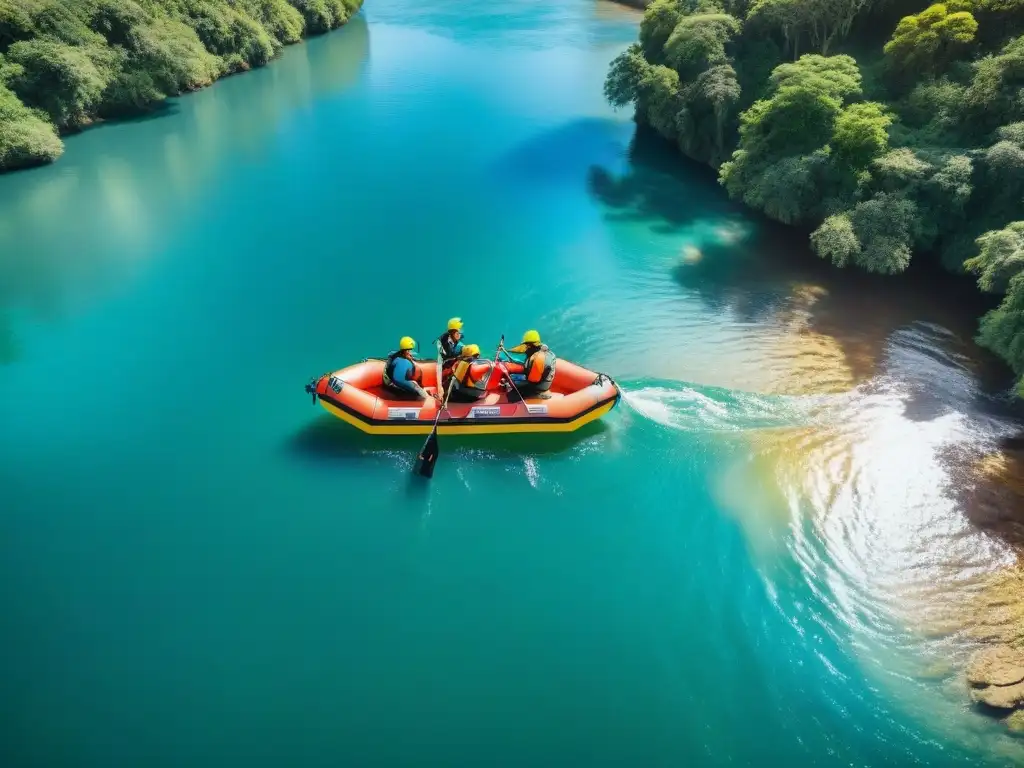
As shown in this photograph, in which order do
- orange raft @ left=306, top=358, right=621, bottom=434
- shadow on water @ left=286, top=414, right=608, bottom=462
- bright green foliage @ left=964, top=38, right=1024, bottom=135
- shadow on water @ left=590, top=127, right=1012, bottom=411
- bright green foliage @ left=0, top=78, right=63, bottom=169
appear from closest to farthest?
orange raft @ left=306, top=358, right=621, bottom=434 → shadow on water @ left=286, top=414, right=608, bottom=462 → shadow on water @ left=590, top=127, right=1012, bottom=411 → bright green foliage @ left=964, top=38, right=1024, bottom=135 → bright green foliage @ left=0, top=78, right=63, bottom=169

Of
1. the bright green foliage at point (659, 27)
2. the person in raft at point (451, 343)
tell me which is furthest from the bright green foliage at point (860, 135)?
the person in raft at point (451, 343)

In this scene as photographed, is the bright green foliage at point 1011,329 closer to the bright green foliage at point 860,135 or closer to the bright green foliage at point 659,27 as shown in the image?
the bright green foliage at point 860,135

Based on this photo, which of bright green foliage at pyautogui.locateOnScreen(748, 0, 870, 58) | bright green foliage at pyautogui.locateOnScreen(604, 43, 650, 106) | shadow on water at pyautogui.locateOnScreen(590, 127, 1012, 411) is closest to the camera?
shadow on water at pyautogui.locateOnScreen(590, 127, 1012, 411)

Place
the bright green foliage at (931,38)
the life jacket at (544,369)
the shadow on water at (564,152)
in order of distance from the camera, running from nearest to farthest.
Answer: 1. the life jacket at (544,369)
2. the bright green foliage at (931,38)
3. the shadow on water at (564,152)

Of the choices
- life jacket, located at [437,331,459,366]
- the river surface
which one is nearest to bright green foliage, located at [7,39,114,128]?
the river surface

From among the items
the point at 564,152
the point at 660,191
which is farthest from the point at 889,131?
the point at 564,152

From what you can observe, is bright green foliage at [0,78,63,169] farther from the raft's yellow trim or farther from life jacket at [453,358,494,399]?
life jacket at [453,358,494,399]

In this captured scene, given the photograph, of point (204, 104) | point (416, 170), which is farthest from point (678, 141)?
point (204, 104)
